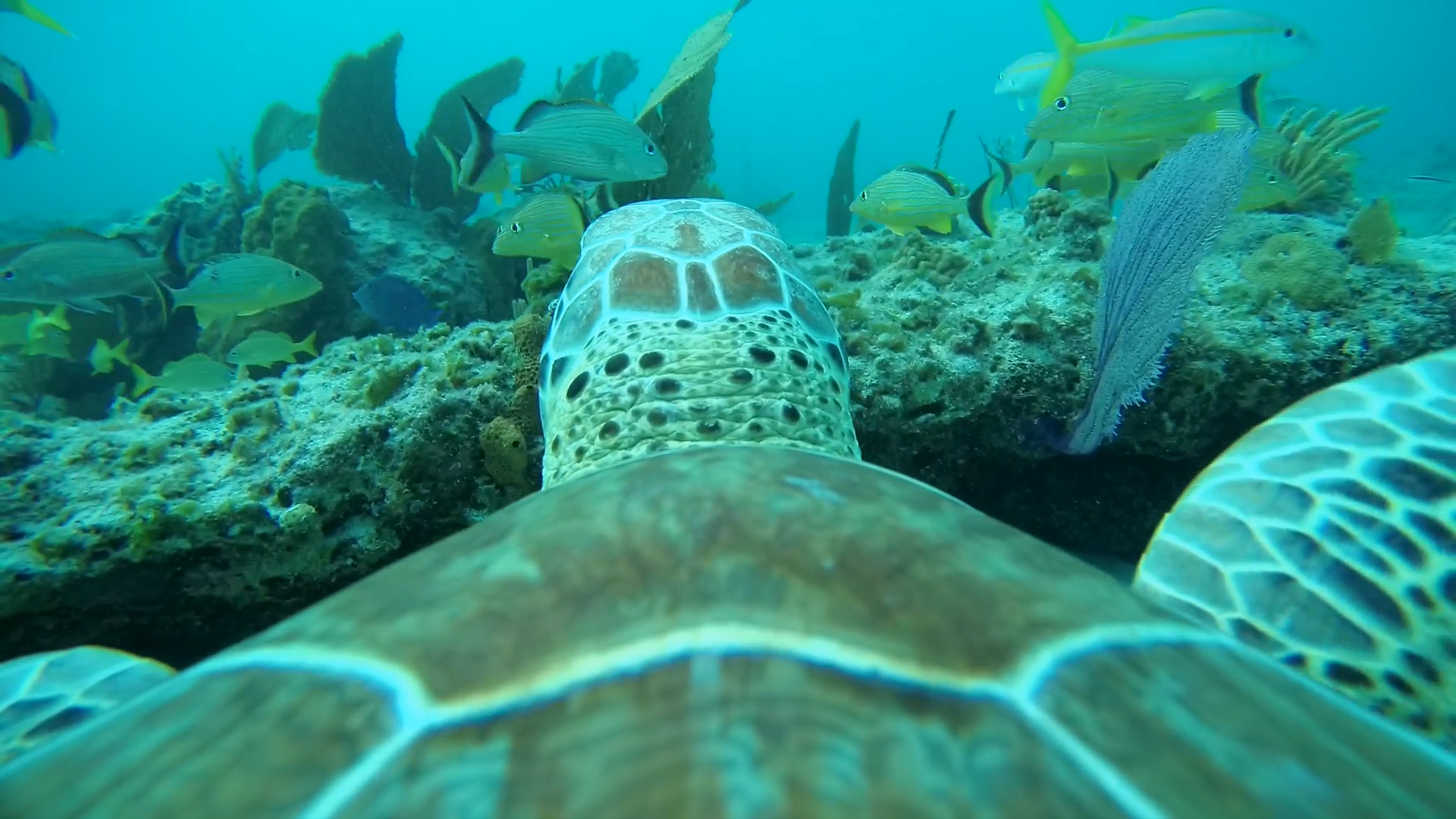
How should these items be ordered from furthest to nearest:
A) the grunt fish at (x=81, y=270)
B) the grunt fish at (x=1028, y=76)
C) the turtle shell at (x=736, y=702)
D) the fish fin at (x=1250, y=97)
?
→ the grunt fish at (x=1028, y=76)
the grunt fish at (x=81, y=270)
the fish fin at (x=1250, y=97)
the turtle shell at (x=736, y=702)

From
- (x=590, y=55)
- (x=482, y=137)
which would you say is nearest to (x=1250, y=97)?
(x=482, y=137)

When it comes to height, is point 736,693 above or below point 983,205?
below

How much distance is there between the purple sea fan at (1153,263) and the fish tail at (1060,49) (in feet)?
4.37

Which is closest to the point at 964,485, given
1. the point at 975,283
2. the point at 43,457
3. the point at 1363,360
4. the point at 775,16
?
the point at 975,283

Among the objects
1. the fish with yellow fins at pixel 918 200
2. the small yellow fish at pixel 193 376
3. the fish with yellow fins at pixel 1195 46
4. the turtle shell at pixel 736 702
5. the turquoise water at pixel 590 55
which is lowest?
the turtle shell at pixel 736 702

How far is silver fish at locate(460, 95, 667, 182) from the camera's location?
3904mm

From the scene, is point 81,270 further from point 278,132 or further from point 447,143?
point 278,132

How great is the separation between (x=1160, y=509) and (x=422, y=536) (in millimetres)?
3129

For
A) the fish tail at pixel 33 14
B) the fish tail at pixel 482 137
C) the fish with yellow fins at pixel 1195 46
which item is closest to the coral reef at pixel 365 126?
the fish tail at pixel 33 14

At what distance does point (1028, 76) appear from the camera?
4883mm

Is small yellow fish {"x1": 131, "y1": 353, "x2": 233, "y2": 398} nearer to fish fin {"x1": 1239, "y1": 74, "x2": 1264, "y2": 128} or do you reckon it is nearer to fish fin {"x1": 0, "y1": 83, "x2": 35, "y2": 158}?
fish fin {"x1": 0, "y1": 83, "x2": 35, "y2": 158}

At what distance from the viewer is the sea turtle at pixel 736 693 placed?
2.03 feet

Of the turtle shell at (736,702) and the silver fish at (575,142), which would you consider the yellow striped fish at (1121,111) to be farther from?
the turtle shell at (736,702)

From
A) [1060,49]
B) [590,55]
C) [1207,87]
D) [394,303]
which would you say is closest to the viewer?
[1060,49]
